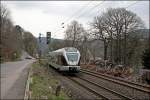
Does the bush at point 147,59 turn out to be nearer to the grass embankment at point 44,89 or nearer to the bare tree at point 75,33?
the grass embankment at point 44,89

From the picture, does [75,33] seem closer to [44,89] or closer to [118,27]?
[118,27]

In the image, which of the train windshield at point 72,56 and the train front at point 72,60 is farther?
the train windshield at point 72,56

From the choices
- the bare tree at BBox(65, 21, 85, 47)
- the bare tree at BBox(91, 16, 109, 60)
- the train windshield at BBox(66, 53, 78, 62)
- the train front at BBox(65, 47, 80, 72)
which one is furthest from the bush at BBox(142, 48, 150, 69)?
the bare tree at BBox(65, 21, 85, 47)

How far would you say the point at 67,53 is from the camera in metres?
38.3

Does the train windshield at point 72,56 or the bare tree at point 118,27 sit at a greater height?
the bare tree at point 118,27

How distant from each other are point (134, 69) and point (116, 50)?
21.0m

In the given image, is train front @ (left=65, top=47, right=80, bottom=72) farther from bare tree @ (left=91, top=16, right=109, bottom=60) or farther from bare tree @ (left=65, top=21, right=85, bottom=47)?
bare tree @ (left=65, top=21, right=85, bottom=47)

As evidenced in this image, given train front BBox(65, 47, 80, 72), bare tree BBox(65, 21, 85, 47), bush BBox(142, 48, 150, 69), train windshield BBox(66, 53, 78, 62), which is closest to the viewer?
bush BBox(142, 48, 150, 69)

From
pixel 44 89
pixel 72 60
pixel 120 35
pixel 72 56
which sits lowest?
pixel 44 89

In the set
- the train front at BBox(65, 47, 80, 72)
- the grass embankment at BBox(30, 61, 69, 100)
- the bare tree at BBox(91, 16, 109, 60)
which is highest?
the bare tree at BBox(91, 16, 109, 60)

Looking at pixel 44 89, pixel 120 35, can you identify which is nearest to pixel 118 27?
pixel 120 35

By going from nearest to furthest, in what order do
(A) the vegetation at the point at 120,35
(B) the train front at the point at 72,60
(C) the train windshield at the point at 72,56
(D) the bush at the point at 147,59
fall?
(D) the bush at the point at 147,59 → (B) the train front at the point at 72,60 → (C) the train windshield at the point at 72,56 → (A) the vegetation at the point at 120,35

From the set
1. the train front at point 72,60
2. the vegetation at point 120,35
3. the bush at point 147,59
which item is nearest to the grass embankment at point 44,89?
the train front at point 72,60

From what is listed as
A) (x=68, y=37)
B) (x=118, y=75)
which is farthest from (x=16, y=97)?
(x=68, y=37)
